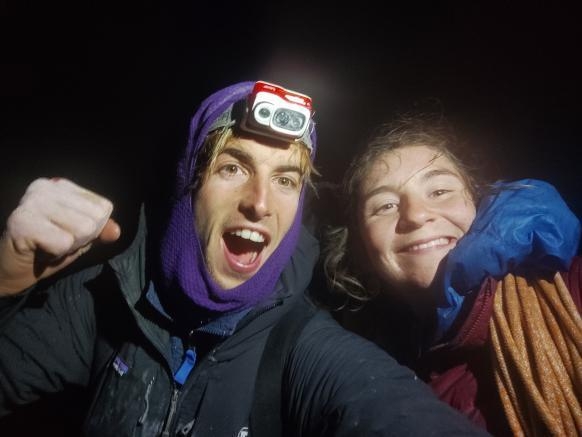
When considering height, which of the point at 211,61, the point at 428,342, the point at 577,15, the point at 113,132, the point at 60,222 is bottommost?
the point at 428,342

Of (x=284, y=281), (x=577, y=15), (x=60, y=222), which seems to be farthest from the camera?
(x=577, y=15)

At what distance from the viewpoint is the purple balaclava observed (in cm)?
135

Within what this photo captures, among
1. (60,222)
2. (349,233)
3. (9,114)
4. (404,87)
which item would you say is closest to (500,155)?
(404,87)

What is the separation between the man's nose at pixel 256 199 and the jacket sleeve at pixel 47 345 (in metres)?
0.93

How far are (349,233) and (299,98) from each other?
0.90m

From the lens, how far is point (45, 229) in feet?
3.82

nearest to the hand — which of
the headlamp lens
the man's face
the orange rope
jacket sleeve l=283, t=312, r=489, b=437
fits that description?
the man's face

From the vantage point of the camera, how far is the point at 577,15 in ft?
5.80

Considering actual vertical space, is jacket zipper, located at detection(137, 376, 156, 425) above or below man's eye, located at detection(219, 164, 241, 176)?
below

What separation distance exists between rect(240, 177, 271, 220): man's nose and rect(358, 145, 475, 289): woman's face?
561 millimetres

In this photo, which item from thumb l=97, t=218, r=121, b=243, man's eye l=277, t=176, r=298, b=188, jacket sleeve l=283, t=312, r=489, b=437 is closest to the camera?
jacket sleeve l=283, t=312, r=489, b=437

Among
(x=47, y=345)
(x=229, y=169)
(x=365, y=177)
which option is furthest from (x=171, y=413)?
(x=365, y=177)

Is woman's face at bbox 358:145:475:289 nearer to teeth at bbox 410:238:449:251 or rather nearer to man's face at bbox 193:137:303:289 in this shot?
teeth at bbox 410:238:449:251

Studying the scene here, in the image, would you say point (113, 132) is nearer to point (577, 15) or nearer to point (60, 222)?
point (60, 222)
